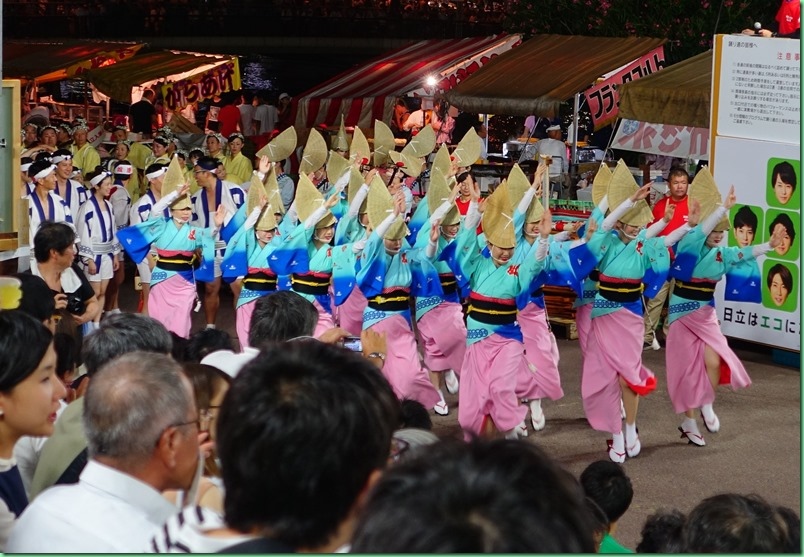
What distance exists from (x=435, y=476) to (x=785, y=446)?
627cm

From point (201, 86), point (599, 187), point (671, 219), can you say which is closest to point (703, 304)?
point (599, 187)

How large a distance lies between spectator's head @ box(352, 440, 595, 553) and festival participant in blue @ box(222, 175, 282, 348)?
22.0ft

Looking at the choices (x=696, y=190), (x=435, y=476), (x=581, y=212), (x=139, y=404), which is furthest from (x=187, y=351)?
(x=581, y=212)

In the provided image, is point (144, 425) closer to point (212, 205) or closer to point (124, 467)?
point (124, 467)

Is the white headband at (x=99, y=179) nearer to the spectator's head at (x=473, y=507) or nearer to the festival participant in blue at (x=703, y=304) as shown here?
the festival participant in blue at (x=703, y=304)

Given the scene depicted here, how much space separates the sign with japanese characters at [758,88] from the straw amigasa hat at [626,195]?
208 centimetres

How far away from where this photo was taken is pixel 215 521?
2100mm

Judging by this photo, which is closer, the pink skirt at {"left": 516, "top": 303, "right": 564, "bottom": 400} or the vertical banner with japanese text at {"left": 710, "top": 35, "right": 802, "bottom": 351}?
the pink skirt at {"left": 516, "top": 303, "right": 564, "bottom": 400}

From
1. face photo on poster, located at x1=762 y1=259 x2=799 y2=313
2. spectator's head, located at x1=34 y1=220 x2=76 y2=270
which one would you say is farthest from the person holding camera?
face photo on poster, located at x1=762 y1=259 x2=799 y2=313

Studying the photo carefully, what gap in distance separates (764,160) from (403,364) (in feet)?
12.1

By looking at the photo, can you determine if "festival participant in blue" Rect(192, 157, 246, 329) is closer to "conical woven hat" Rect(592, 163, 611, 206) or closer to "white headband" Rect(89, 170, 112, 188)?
"white headband" Rect(89, 170, 112, 188)

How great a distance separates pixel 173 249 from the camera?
9023mm

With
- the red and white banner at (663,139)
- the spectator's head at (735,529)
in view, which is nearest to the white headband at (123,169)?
the red and white banner at (663,139)

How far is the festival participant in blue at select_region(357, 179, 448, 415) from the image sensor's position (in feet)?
24.6
